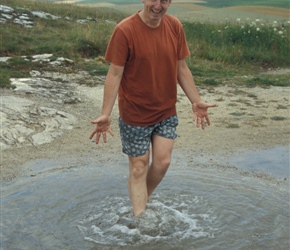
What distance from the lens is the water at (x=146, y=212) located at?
4199mm

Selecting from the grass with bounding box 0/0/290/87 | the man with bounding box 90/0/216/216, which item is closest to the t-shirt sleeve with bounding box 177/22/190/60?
the man with bounding box 90/0/216/216

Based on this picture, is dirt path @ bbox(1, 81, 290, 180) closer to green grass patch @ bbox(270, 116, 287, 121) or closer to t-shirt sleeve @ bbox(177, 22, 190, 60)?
green grass patch @ bbox(270, 116, 287, 121)

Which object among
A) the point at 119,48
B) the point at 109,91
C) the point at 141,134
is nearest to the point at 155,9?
the point at 119,48

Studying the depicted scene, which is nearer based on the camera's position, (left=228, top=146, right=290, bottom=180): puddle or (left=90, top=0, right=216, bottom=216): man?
(left=90, top=0, right=216, bottom=216): man

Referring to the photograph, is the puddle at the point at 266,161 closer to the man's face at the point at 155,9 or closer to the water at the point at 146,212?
the water at the point at 146,212

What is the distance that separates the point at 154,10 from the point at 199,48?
412 inches

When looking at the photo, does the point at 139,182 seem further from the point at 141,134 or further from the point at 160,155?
the point at 141,134

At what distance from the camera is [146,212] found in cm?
448

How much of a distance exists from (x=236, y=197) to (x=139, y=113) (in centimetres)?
153

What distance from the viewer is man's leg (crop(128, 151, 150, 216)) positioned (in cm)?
430

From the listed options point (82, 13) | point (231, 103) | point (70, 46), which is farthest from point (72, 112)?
point (82, 13)

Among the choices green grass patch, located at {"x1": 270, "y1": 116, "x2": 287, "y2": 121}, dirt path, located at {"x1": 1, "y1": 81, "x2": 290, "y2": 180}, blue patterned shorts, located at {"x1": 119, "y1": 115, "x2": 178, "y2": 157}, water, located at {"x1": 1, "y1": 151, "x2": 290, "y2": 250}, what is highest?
blue patterned shorts, located at {"x1": 119, "y1": 115, "x2": 178, "y2": 157}

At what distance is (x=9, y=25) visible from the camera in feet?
49.6

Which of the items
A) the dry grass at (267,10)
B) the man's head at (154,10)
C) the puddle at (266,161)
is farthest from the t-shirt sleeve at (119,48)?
the dry grass at (267,10)
